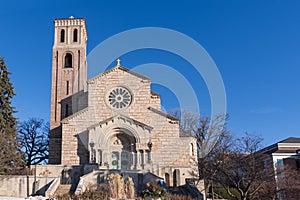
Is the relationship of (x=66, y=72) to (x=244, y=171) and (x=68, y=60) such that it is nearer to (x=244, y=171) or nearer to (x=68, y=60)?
(x=68, y=60)

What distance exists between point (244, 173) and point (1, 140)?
18.4 metres

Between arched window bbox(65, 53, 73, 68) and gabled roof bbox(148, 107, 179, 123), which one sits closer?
gabled roof bbox(148, 107, 179, 123)

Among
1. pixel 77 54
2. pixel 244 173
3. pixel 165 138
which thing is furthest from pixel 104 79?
pixel 244 173

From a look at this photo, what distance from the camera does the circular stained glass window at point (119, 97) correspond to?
3297cm

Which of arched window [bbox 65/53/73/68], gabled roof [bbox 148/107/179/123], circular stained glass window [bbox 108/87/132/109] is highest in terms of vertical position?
arched window [bbox 65/53/73/68]

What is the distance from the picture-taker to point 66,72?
37.0 meters

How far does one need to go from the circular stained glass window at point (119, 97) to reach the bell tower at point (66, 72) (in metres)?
4.65

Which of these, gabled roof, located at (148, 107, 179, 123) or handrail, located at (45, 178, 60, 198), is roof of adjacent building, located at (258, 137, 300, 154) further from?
handrail, located at (45, 178, 60, 198)

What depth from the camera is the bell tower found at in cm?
3506

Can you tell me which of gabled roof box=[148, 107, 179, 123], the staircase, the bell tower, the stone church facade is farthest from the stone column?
the bell tower

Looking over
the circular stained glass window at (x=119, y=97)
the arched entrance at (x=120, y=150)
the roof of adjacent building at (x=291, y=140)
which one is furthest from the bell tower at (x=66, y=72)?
the roof of adjacent building at (x=291, y=140)

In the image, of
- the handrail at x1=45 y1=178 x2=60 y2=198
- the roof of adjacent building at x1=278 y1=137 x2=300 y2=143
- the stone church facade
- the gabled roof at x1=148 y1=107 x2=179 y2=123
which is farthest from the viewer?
the roof of adjacent building at x1=278 y1=137 x2=300 y2=143

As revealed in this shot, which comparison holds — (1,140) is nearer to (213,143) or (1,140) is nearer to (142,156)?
(142,156)

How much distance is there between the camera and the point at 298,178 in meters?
29.0
